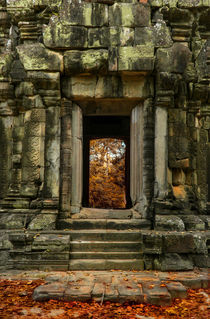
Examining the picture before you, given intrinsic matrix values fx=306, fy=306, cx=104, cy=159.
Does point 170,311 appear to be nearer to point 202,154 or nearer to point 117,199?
point 202,154

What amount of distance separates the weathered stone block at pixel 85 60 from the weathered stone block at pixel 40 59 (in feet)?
0.57

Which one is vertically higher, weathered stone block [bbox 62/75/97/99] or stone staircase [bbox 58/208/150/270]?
weathered stone block [bbox 62/75/97/99]

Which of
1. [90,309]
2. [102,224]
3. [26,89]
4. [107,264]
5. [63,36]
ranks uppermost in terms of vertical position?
[63,36]

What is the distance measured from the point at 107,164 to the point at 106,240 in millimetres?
10697

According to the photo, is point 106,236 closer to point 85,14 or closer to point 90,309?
point 90,309

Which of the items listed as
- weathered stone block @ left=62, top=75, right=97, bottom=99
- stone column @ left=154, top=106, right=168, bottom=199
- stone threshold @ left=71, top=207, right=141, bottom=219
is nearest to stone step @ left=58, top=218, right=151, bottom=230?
stone threshold @ left=71, top=207, right=141, bottom=219

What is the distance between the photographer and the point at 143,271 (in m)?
5.21

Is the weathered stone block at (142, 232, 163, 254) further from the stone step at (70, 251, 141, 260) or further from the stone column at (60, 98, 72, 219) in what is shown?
the stone column at (60, 98, 72, 219)

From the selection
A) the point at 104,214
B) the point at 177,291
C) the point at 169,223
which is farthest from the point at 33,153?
the point at 177,291

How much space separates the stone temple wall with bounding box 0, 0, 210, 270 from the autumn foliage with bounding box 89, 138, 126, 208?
338 inches

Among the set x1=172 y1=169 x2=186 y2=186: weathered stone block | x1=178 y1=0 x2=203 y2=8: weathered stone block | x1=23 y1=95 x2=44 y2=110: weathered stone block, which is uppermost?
x1=178 y1=0 x2=203 y2=8: weathered stone block

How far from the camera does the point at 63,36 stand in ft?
20.1

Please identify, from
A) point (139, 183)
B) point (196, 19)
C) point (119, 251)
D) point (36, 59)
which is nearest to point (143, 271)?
point (119, 251)

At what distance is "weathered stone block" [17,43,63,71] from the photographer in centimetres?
610
